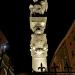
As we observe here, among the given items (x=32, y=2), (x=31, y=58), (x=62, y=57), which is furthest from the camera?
(x=62, y=57)

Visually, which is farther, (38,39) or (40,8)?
(40,8)

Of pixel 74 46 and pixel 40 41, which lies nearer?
pixel 40 41

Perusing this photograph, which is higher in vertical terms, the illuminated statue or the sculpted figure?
the sculpted figure

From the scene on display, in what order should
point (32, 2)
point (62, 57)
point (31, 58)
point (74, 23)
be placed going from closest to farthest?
point (31, 58)
point (32, 2)
point (74, 23)
point (62, 57)

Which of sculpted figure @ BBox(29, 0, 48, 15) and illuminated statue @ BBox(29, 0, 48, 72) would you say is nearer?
illuminated statue @ BBox(29, 0, 48, 72)

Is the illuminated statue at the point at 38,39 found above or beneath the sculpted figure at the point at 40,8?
beneath

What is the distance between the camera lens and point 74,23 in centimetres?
912

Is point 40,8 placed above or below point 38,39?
above

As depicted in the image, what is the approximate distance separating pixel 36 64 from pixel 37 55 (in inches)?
9.8

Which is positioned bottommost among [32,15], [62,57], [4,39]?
[62,57]

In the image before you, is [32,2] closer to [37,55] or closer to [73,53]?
[37,55]

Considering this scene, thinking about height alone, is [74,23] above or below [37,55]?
above

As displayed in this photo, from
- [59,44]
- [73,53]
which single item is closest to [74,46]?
[73,53]

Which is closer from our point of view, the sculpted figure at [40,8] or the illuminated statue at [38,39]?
the illuminated statue at [38,39]
